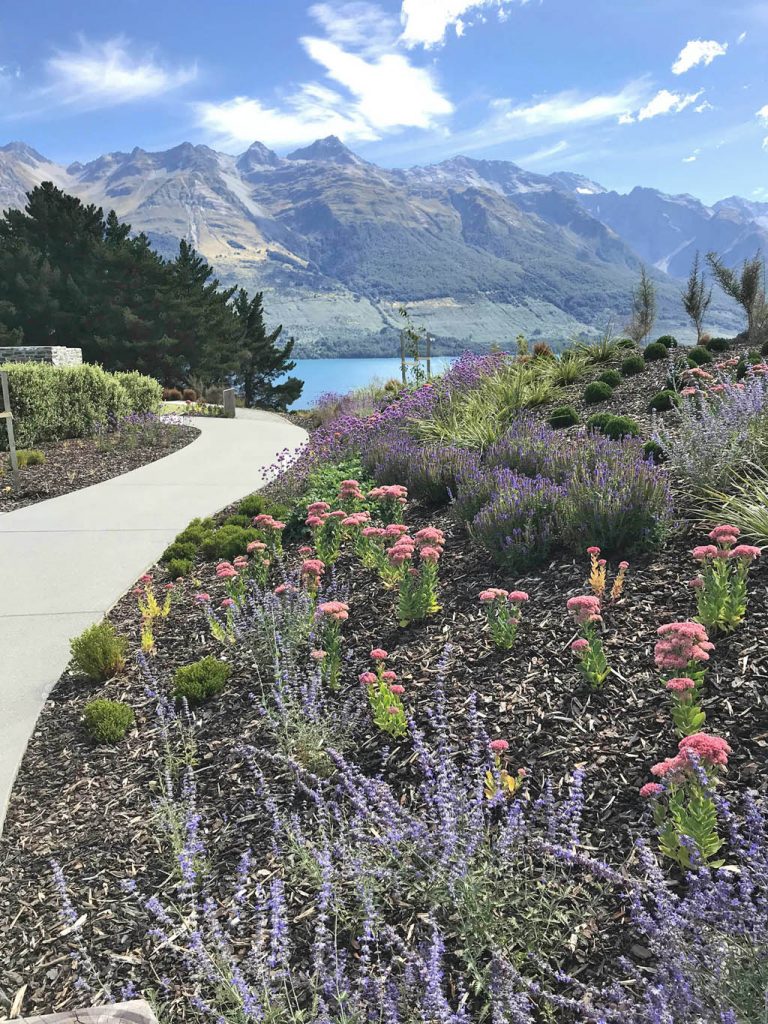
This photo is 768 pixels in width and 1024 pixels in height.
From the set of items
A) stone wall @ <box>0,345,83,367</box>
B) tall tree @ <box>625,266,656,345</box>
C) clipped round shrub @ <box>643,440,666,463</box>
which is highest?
tall tree @ <box>625,266,656,345</box>

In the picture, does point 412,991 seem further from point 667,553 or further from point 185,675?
point 667,553

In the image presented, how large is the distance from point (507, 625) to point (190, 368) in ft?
113

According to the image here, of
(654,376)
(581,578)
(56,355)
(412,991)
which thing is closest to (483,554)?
(581,578)

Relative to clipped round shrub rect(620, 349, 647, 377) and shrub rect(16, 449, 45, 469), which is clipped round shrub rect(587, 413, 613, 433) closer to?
clipped round shrub rect(620, 349, 647, 377)

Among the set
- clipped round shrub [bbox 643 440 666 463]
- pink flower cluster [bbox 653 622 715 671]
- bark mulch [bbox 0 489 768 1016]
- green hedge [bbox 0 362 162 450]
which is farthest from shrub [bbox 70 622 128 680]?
green hedge [bbox 0 362 162 450]

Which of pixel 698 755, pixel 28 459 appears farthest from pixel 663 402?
pixel 28 459

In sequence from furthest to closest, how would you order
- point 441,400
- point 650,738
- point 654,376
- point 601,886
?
point 654,376 < point 441,400 < point 650,738 < point 601,886

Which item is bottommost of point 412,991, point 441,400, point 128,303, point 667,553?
point 412,991

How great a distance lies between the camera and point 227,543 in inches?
243

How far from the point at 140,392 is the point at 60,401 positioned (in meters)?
2.92

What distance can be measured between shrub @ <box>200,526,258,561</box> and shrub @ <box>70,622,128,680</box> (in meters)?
1.80

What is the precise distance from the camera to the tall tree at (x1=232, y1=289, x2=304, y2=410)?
46969 mm

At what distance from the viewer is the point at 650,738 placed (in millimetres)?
2803

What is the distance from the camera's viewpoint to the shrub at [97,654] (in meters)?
4.27
